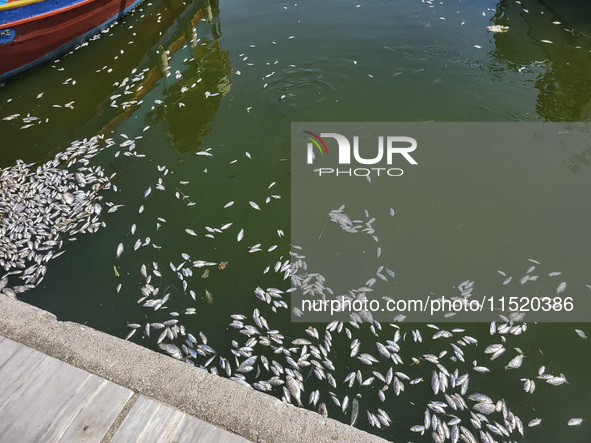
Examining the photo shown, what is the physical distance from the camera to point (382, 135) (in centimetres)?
648

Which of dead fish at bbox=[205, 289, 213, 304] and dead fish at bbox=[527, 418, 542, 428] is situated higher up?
dead fish at bbox=[205, 289, 213, 304]

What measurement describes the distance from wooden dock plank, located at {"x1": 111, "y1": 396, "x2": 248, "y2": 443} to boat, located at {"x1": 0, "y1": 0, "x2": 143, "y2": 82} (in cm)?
752

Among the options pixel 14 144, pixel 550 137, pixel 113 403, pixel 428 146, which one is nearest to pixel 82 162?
pixel 14 144

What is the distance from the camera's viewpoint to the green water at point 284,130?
426 cm

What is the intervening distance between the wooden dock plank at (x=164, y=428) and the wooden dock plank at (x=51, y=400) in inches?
6.1

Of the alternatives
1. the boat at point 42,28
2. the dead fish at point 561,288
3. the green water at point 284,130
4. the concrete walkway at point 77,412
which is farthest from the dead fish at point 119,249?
the boat at point 42,28

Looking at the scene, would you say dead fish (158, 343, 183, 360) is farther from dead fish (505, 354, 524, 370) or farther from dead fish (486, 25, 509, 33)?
dead fish (486, 25, 509, 33)

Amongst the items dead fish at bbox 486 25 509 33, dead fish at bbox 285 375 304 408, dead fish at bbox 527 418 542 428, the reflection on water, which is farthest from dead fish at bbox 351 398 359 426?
dead fish at bbox 486 25 509 33

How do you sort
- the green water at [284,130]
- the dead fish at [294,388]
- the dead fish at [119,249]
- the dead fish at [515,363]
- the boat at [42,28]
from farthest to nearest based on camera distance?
the boat at [42,28], the dead fish at [119,249], the green water at [284,130], the dead fish at [515,363], the dead fish at [294,388]

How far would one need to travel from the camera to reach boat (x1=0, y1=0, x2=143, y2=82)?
763 cm

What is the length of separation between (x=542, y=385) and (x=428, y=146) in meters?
3.52

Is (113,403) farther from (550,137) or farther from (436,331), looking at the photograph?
(550,137)

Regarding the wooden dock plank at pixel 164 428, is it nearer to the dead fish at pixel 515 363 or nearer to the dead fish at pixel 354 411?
the dead fish at pixel 354 411

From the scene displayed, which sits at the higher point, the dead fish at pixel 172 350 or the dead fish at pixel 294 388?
the dead fish at pixel 172 350
